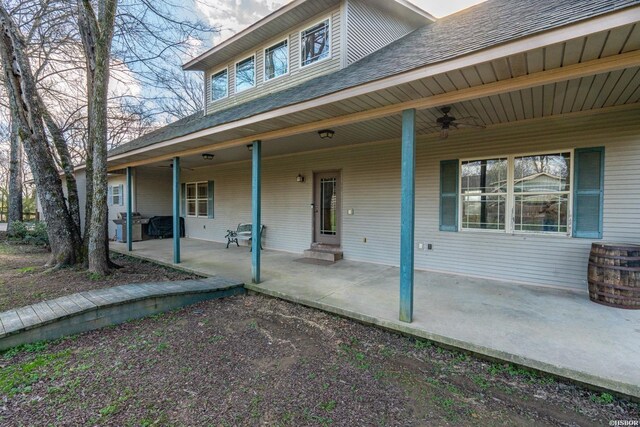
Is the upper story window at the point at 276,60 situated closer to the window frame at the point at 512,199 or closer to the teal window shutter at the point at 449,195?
the teal window shutter at the point at 449,195

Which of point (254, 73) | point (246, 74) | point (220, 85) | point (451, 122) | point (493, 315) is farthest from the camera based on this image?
point (220, 85)

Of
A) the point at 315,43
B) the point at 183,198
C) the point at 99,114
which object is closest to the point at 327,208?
the point at 315,43

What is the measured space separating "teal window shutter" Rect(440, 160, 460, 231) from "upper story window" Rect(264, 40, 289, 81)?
4.25 m

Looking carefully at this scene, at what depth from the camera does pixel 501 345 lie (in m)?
2.63

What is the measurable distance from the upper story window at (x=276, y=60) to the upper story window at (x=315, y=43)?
50 cm

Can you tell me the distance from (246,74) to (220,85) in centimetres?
124

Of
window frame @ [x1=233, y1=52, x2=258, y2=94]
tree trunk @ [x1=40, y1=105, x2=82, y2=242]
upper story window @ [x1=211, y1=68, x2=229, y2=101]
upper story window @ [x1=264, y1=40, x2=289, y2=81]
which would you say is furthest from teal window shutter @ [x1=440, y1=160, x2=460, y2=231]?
tree trunk @ [x1=40, y1=105, x2=82, y2=242]

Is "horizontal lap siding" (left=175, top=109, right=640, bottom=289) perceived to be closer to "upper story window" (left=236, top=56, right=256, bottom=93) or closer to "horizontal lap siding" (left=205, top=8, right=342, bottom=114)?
"horizontal lap siding" (left=205, top=8, right=342, bottom=114)

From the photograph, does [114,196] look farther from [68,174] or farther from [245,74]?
[245,74]

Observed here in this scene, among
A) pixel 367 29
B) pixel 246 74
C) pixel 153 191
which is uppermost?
pixel 367 29

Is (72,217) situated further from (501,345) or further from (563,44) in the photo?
(563,44)

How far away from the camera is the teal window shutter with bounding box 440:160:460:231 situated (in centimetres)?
521

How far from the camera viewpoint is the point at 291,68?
670 cm

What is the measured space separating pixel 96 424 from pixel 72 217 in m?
5.65
